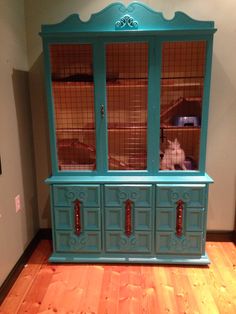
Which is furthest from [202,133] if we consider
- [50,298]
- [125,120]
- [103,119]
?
[50,298]

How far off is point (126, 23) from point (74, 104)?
78 centimetres

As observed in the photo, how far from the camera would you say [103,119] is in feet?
7.67

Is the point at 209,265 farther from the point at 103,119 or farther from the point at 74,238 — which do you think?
the point at 103,119

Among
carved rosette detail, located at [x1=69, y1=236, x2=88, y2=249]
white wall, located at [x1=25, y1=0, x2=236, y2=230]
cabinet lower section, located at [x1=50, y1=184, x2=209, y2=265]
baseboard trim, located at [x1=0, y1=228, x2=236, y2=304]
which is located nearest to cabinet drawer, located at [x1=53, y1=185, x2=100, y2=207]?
cabinet lower section, located at [x1=50, y1=184, x2=209, y2=265]

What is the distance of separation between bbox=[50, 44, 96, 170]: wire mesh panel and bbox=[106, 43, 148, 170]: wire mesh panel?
0.57ft

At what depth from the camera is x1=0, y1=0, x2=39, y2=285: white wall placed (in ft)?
7.08

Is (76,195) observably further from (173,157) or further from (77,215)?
(173,157)

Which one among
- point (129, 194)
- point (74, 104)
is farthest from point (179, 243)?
point (74, 104)

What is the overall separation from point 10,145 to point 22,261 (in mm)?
1046

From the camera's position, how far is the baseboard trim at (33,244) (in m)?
2.14

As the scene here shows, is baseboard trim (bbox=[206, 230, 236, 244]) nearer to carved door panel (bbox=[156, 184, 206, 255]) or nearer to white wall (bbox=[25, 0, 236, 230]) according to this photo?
white wall (bbox=[25, 0, 236, 230])

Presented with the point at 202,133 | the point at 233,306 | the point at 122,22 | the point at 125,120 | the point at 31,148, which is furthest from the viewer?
the point at 31,148

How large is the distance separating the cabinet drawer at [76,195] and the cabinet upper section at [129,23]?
1.24m

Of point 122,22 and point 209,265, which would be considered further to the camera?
point 209,265
